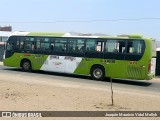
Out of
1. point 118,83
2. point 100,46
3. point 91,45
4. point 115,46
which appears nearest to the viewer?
point 118,83

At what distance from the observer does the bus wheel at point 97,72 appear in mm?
21094

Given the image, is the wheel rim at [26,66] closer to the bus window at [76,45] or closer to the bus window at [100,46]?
the bus window at [76,45]

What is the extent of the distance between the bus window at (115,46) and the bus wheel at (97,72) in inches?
49.1

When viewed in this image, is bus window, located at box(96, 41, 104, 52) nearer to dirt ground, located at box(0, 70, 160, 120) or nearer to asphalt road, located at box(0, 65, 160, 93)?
asphalt road, located at box(0, 65, 160, 93)

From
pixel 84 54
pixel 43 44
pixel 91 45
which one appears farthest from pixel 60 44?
pixel 91 45

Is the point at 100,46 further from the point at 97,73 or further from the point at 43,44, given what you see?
the point at 43,44

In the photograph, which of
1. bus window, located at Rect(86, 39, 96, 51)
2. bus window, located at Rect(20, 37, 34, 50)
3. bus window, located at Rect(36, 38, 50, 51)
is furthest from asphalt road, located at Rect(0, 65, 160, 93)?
bus window, located at Rect(20, 37, 34, 50)

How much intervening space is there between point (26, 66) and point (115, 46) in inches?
276

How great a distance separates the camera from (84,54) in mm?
21578

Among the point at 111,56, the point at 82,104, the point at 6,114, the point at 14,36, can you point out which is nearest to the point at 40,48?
the point at 14,36

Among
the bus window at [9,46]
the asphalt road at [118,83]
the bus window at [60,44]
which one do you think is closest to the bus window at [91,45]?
the bus window at [60,44]

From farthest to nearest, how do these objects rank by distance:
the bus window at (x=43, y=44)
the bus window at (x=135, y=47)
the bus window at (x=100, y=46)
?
the bus window at (x=43, y=44)
the bus window at (x=100, y=46)
the bus window at (x=135, y=47)

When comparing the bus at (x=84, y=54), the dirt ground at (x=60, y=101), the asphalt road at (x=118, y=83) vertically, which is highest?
the bus at (x=84, y=54)

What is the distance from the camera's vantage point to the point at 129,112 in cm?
1032
